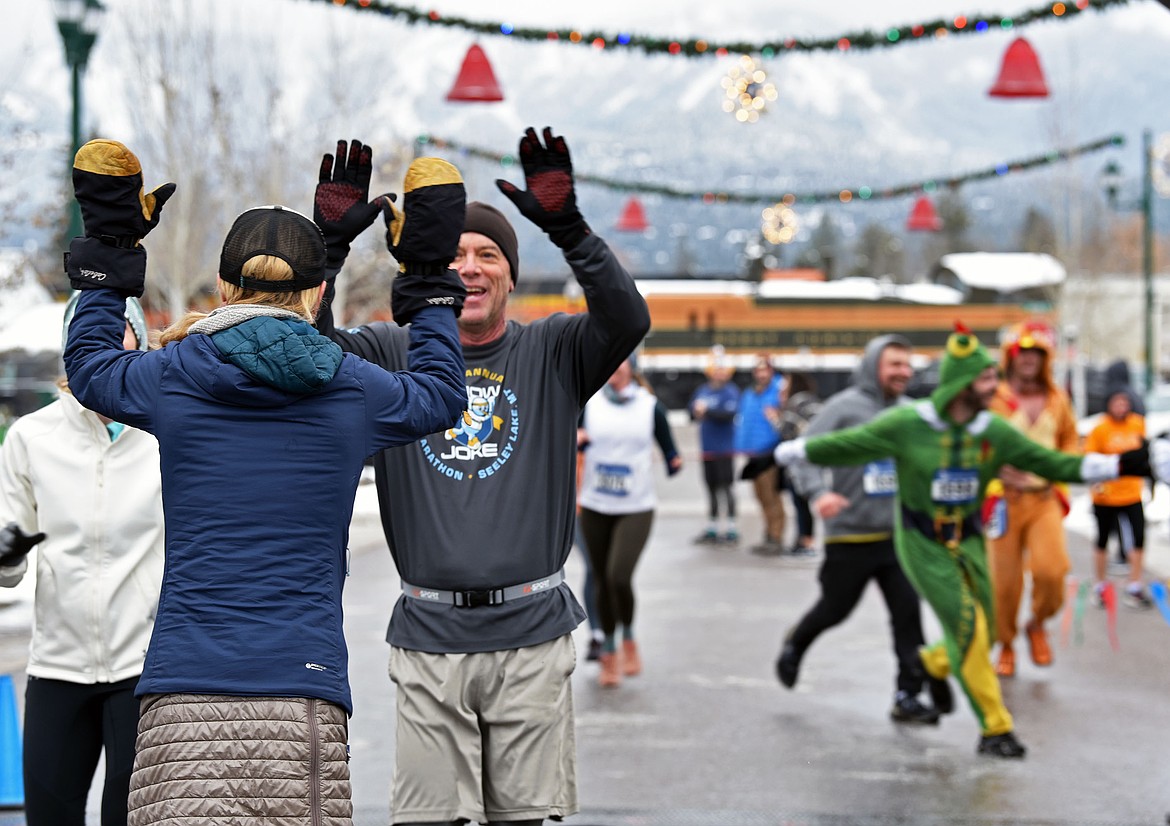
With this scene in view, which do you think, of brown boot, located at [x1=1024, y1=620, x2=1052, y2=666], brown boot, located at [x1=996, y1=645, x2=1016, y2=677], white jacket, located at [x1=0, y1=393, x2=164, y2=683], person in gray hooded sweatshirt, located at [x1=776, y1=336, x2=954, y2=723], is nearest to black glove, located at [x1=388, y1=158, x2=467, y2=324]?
white jacket, located at [x1=0, y1=393, x2=164, y2=683]

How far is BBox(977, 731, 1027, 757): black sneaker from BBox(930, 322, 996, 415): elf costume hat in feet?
5.11

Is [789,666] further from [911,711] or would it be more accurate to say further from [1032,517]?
[1032,517]

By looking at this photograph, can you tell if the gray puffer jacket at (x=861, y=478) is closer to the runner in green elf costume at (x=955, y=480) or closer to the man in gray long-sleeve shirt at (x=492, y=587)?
the runner in green elf costume at (x=955, y=480)

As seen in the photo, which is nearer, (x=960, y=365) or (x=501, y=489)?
(x=501, y=489)

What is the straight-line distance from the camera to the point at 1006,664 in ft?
30.9

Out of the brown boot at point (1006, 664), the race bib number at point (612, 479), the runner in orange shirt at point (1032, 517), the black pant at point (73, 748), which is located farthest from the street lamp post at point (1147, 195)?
the black pant at point (73, 748)

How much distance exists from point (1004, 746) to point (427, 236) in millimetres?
5030

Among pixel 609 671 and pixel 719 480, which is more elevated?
pixel 719 480

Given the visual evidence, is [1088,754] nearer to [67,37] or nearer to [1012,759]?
[1012,759]

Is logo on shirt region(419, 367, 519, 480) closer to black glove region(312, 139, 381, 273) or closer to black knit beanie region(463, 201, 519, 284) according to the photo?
black knit beanie region(463, 201, 519, 284)

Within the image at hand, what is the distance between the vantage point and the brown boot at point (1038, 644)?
9.55 meters

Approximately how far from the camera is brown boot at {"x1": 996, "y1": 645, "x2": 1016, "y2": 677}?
30.8 ft

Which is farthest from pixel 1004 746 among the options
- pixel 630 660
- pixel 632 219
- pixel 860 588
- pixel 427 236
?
pixel 632 219

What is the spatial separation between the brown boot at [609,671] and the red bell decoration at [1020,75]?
4.62 meters
